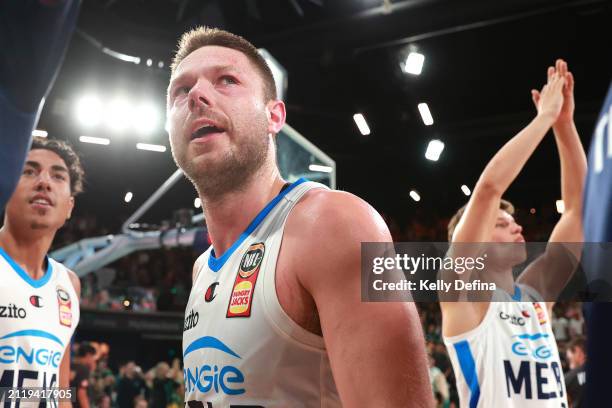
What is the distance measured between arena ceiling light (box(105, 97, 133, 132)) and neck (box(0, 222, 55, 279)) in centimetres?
629

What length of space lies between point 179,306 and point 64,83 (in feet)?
14.5

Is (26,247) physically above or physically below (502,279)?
above

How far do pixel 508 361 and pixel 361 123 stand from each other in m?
6.17

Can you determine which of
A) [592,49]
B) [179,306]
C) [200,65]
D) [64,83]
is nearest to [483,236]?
[200,65]

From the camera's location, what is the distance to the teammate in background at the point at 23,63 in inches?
48.9

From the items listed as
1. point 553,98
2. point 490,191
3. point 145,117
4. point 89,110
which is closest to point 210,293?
point 490,191

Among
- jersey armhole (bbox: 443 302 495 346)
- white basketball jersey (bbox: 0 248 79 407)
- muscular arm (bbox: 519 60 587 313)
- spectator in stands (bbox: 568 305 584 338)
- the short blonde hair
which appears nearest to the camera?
the short blonde hair

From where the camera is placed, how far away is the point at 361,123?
868 centimetres

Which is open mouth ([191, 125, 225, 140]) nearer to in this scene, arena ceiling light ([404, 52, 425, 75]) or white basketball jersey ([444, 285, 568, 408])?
white basketball jersey ([444, 285, 568, 408])

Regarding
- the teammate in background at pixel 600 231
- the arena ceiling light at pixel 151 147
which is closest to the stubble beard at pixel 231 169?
the teammate in background at pixel 600 231

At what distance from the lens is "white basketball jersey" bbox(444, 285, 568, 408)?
2.70m

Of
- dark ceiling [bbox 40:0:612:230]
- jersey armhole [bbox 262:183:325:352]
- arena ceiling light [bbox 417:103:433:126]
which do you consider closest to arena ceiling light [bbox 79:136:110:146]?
dark ceiling [bbox 40:0:612:230]

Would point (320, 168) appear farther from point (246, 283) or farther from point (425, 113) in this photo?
point (246, 283)

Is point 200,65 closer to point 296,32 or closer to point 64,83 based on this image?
point 296,32
